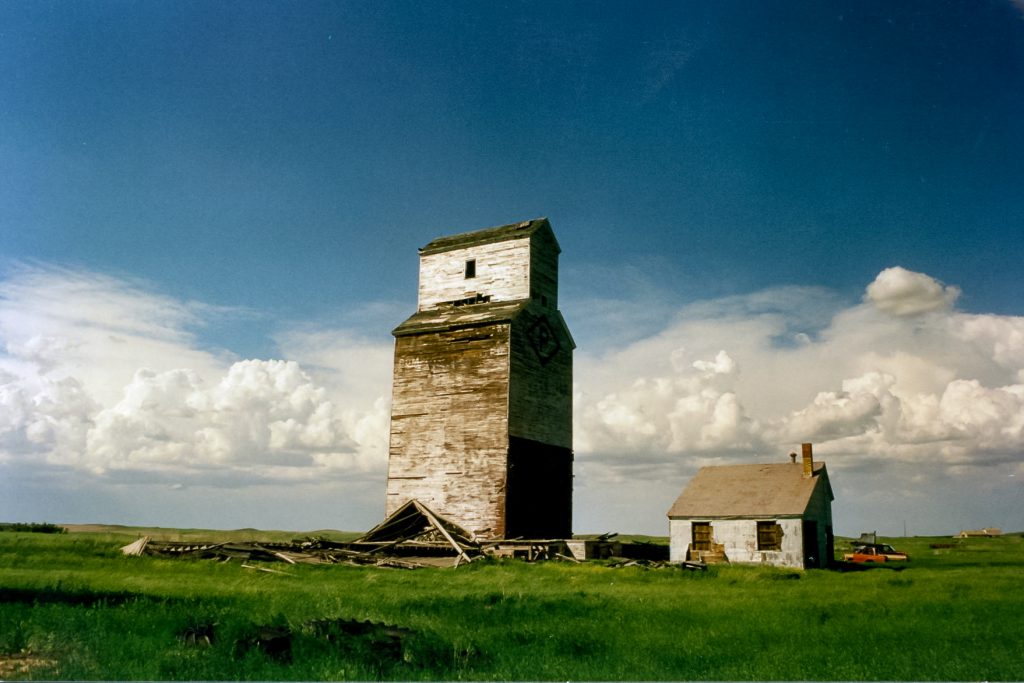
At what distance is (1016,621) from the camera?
1441 cm

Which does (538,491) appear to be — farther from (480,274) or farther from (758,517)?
(480,274)

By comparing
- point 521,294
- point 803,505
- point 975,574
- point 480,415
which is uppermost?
point 521,294

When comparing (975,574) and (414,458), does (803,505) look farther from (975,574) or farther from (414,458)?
(414,458)

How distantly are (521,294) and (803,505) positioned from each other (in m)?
15.0

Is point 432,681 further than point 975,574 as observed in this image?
No

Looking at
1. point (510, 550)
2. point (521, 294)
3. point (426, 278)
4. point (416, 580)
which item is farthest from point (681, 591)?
point (426, 278)

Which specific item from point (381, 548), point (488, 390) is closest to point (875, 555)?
point (488, 390)

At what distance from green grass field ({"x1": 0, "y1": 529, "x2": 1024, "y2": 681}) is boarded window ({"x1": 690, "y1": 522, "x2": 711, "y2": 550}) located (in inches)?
466

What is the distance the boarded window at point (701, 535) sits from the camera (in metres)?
33.2

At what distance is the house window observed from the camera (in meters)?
31.6

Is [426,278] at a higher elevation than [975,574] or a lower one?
higher

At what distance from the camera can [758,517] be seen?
32.1 m

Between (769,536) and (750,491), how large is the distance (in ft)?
8.09

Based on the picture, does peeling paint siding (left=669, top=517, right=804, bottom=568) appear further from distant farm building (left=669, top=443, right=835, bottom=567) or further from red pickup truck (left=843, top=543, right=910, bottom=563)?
red pickup truck (left=843, top=543, right=910, bottom=563)
